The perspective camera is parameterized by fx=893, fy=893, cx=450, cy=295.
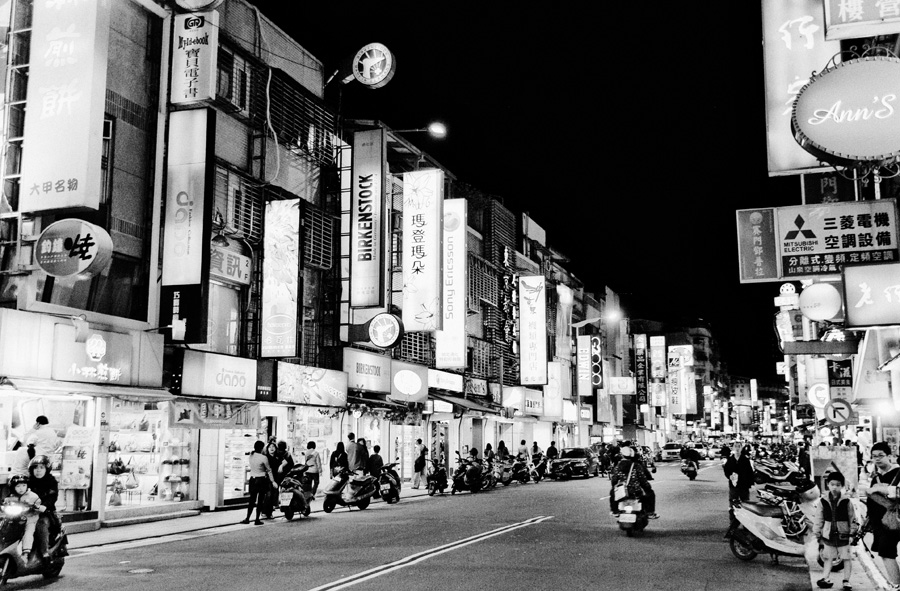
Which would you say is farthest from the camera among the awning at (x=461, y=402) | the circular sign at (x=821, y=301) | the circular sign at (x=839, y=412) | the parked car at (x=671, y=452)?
the parked car at (x=671, y=452)

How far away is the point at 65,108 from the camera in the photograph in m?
18.0

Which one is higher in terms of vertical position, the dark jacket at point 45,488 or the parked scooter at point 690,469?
the dark jacket at point 45,488

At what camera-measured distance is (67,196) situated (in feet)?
58.0

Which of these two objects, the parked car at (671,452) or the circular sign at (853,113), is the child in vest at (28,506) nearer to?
the circular sign at (853,113)

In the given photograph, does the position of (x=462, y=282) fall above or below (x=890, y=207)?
above

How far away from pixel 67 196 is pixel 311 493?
9.76 m

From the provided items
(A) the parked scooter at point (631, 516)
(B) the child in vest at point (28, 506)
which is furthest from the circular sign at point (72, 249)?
(A) the parked scooter at point (631, 516)

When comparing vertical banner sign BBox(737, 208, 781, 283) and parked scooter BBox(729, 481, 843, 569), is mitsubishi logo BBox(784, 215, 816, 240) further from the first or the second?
parked scooter BBox(729, 481, 843, 569)

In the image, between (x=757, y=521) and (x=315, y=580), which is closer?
(x=315, y=580)

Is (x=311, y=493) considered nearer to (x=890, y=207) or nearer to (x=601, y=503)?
(x=601, y=503)

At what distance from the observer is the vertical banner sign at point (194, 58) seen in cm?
2220

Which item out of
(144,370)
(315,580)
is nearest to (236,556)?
(315,580)

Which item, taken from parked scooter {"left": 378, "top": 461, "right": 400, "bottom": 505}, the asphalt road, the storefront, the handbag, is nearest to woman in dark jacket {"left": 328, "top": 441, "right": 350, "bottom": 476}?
parked scooter {"left": 378, "top": 461, "right": 400, "bottom": 505}

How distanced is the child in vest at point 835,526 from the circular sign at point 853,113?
4226 mm
